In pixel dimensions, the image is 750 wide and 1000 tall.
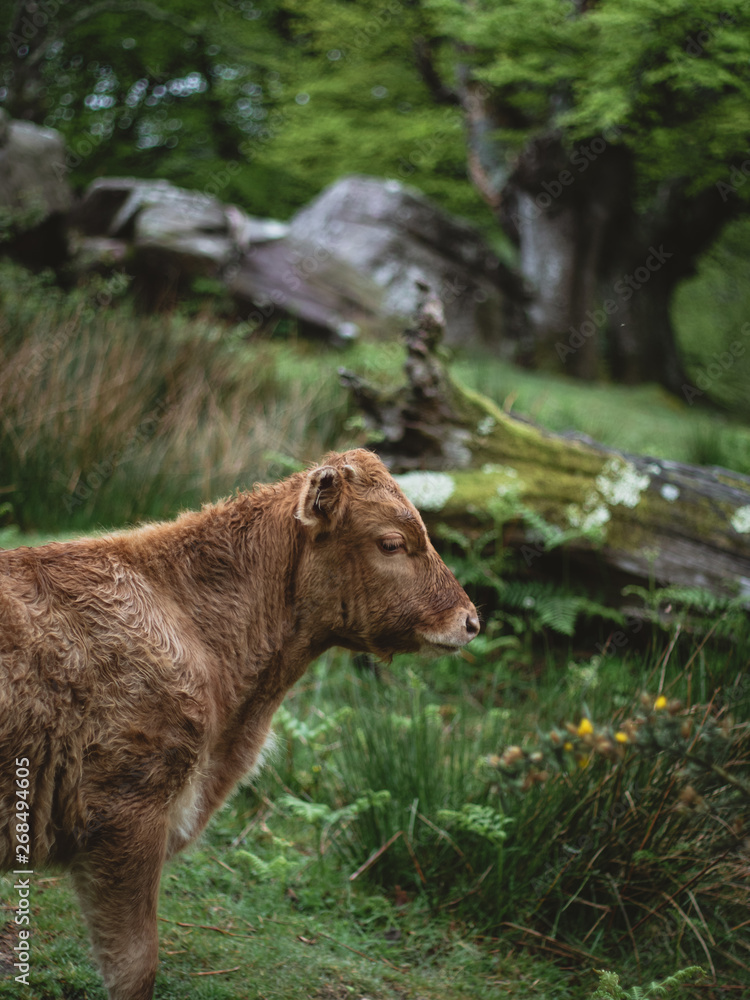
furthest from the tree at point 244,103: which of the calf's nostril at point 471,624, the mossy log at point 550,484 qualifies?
the calf's nostril at point 471,624

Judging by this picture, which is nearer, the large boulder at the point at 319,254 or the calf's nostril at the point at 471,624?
the calf's nostril at the point at 471,624

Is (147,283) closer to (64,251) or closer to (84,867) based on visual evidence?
(64,251)

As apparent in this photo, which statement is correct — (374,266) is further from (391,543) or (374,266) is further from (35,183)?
(391,543)

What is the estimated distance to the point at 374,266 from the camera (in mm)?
15016

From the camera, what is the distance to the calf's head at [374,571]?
2994mm

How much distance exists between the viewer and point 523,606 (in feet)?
19.6

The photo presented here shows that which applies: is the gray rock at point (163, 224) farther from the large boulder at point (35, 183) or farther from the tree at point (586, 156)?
the tree at point (586, 156)

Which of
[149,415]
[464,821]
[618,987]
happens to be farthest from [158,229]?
[618,987]

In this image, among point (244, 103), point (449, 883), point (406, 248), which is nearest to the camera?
point (449, 883)

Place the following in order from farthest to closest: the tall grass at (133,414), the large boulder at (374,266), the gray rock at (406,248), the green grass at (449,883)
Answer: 1. the gray rock at (406,248)
2. the large boulder at (374,266)
3. the tall grass at (133,414)
4. the green grass at (449,883)

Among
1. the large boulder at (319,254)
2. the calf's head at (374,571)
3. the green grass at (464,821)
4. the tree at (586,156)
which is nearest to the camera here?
the calf's head at (374,571)
